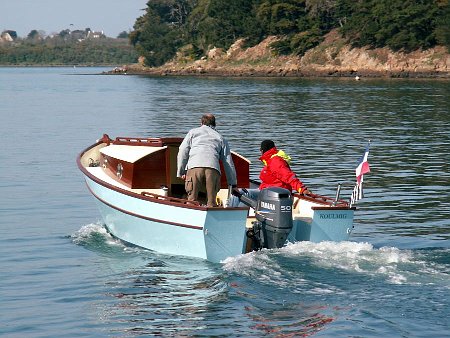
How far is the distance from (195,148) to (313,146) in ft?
58.3

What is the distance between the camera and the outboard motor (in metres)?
14.1

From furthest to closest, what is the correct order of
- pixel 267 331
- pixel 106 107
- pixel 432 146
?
pixel 106 107
pixel 432 146
pixel 267 331

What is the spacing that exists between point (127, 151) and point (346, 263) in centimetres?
545

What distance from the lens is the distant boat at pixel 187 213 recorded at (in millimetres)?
14125

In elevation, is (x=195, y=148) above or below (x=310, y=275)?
above

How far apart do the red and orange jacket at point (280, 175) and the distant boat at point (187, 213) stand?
15.5 inches

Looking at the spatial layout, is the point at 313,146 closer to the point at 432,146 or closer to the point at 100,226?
the point at 432,146

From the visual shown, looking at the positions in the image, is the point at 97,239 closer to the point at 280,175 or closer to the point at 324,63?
the point at 280,175

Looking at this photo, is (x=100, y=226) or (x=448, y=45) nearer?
(x=100, y=226)

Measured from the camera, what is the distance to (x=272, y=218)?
1416 centimetres

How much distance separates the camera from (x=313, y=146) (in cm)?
3244

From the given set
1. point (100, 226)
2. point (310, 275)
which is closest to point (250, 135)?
point (100, 226)

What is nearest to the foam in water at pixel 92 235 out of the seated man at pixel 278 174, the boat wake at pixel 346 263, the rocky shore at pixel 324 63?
the seated man at pixel 278 174

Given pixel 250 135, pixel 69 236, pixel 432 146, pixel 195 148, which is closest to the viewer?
pixel 195 148
